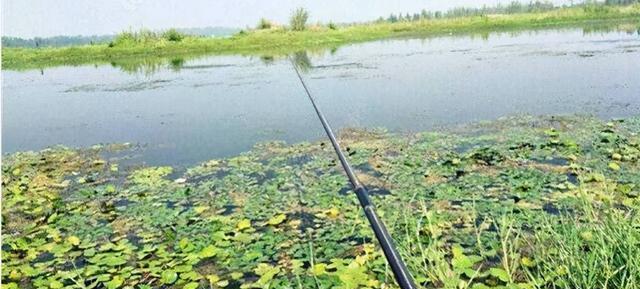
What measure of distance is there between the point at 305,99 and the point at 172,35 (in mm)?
28011

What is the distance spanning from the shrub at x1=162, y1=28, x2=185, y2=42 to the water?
18022 mm

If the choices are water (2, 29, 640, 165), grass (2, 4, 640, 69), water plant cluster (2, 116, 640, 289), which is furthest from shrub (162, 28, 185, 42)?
water plant cluster (2, 116, 640, 289)

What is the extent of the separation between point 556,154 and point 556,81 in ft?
22.4

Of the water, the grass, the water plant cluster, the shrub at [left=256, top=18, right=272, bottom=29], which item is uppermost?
the shrub at [left=256, top=18, right=272, bottom=29]

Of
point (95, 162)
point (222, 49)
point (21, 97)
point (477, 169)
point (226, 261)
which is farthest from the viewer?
point (222, 49)

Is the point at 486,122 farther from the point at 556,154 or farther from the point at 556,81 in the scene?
the point at 556,81

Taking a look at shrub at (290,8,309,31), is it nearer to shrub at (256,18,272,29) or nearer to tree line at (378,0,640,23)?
shrub at (256,18,272,29)

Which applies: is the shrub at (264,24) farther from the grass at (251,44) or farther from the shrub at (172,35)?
the shrub at (172,35)

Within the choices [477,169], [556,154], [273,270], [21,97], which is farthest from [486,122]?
[21,97]

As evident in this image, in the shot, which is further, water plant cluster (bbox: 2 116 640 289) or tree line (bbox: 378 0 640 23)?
tree line (bbox: 378 0 640 23)

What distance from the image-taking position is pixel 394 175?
17.8 ft

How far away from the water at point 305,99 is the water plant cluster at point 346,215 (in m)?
1.32

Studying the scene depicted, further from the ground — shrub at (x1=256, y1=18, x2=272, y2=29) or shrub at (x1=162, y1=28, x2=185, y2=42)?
shrub at (x1=256, y1=18, x2=272, y2=29)

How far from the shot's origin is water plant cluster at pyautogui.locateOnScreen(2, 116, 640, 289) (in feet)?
9.96
